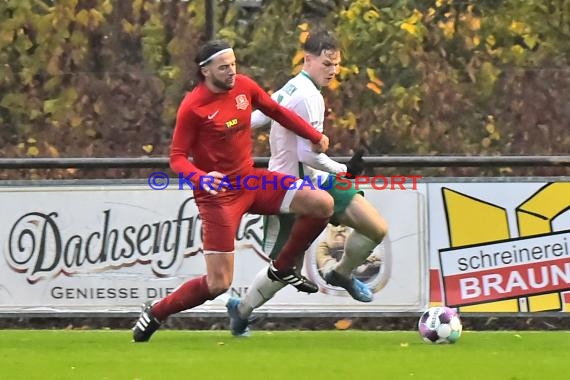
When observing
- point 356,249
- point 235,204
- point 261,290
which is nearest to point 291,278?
point 261,290

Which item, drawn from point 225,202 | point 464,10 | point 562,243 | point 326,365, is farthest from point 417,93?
point 326,365

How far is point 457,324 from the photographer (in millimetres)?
8594

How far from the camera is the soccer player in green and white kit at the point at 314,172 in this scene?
859 centimetres

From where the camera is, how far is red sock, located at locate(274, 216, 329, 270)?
8.47 m

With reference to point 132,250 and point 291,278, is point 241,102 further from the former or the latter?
point 132,250

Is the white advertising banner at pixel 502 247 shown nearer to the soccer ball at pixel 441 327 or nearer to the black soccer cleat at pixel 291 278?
the soccer ball at pixel 441 327

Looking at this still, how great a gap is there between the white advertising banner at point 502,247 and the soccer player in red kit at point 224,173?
1746mm

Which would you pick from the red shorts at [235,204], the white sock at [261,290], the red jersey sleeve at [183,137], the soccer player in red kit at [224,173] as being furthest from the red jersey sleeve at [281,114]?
the white sock at [261,290]

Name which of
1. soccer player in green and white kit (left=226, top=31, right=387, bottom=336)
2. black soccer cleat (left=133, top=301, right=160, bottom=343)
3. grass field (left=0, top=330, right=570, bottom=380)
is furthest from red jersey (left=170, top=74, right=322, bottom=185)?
grass field (left=0, top=330, right=570, bottom=380)

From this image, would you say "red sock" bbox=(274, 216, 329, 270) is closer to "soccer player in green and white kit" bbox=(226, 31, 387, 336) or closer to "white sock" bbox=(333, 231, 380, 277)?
"soccer player in green and white kit" bbox=(226, 31, 387, 336)

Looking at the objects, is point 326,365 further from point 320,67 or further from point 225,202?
point 320,67

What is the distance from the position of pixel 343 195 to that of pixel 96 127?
4.34 m

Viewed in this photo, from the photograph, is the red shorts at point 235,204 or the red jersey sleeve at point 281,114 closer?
the red shorts at point 235,204

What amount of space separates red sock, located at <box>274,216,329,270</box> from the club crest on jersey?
83 cm
